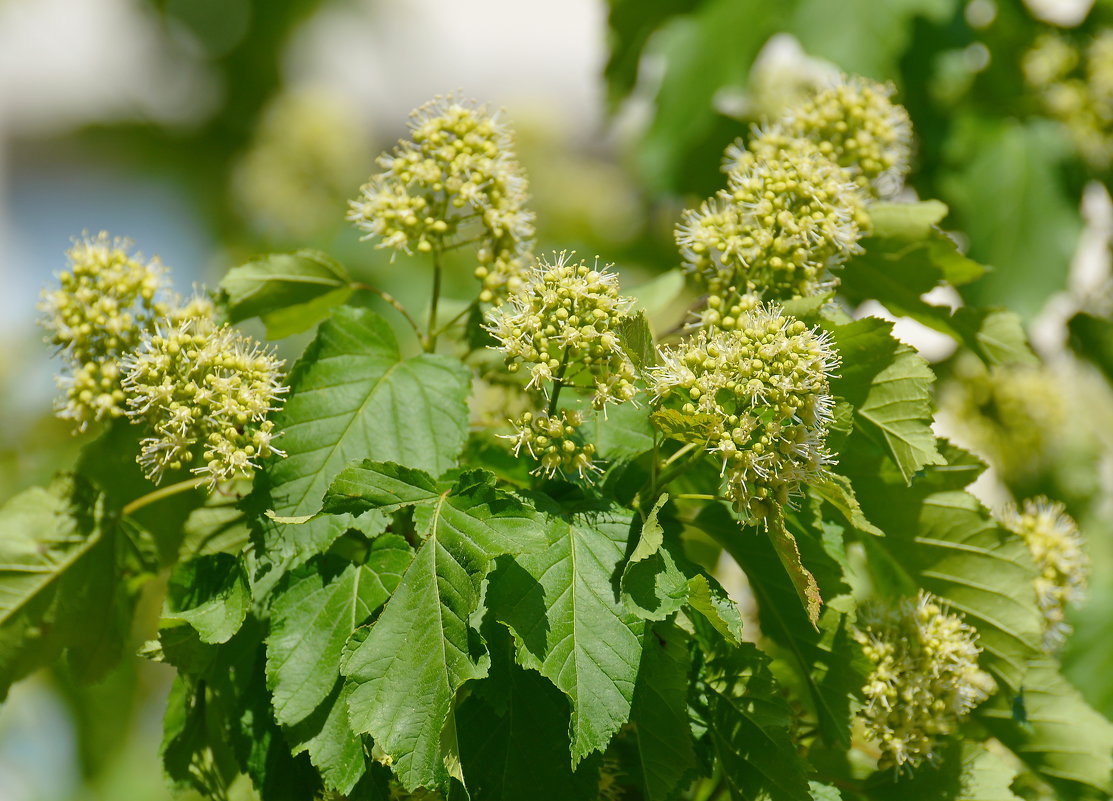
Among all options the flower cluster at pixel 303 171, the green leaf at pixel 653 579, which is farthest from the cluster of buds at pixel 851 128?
the flower cluster at pixel 303 171

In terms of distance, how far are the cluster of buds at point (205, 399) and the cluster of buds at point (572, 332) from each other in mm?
345

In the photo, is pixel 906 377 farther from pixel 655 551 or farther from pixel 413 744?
pixel 413 744

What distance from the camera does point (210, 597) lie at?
4.80 feet

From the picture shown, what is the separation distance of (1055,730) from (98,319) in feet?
5.67

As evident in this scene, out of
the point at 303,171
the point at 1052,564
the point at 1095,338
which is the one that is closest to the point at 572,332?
the point at 1052,564

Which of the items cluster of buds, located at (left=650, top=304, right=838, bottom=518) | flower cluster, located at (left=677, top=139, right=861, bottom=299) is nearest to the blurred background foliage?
flower cluster, located at (left=677, top=139, right=861, bottom=299)

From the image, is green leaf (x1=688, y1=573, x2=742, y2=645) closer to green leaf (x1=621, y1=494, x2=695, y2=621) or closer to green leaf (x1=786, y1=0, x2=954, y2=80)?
green leaf (x1=621, y1=494, x2=695, y2=621)

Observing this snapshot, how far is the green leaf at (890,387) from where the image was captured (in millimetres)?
1472

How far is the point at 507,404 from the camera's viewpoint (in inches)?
75.8

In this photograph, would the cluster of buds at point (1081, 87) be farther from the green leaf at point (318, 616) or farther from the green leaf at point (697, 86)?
Result: the green leaf at point (318, 616)

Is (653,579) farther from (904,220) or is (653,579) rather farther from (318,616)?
(904,220)

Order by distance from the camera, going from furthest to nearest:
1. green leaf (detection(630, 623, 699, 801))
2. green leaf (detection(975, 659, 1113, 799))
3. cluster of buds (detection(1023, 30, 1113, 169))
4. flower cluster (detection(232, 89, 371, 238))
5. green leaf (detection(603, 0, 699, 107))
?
1. flower cluster (detection(232, 89, 371, 238))
2. green leaf (detection(603, 0, 699, 107))
3. cluster of buds (detection(1023, 30, 1113, 169))
4. green leaf (detection(975, 659, 1113, 799))
5. green leaf (detection(630, 623, 699, 801))

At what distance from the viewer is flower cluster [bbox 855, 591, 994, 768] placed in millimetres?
1561

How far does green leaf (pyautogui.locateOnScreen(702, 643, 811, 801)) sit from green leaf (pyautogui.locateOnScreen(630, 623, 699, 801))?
11 cm
